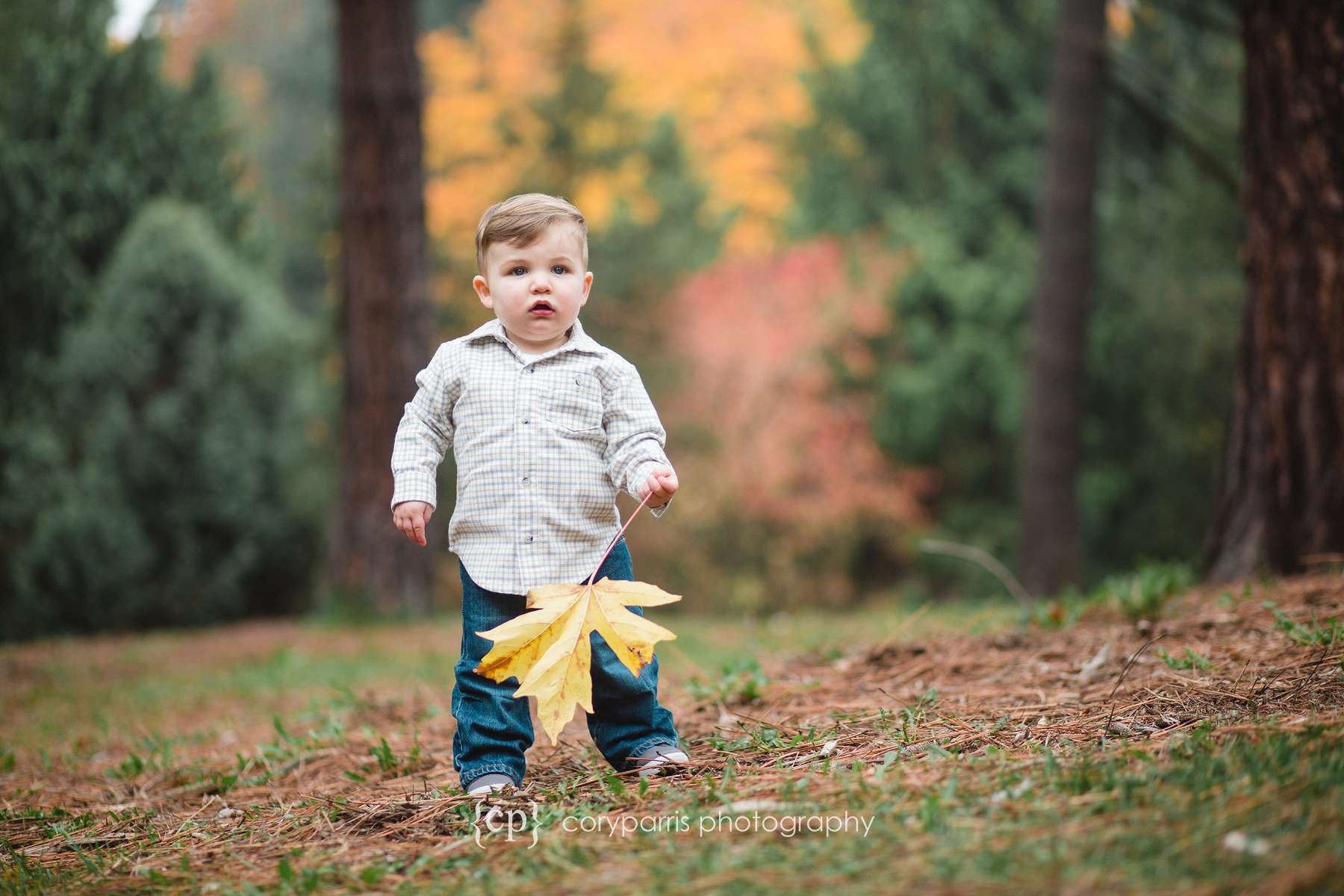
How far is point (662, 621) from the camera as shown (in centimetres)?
827

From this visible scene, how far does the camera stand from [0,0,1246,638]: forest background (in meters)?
9.80

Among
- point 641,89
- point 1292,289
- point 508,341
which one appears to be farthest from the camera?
point 641,89

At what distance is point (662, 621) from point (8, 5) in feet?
27.9

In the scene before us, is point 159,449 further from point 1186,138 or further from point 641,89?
→ point 641,89

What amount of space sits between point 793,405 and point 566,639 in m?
11.4

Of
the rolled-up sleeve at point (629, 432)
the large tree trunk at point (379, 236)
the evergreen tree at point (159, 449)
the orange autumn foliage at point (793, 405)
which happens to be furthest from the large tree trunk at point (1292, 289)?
the orange autumn foliage at point (793, 405)

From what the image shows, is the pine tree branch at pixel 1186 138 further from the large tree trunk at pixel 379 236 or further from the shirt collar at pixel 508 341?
the shirt collar at pixel 508 341

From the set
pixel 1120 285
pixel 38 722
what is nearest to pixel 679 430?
pixel 1120 285

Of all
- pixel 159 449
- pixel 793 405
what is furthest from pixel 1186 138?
pixel 159 449

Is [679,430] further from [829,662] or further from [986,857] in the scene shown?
[986,857]

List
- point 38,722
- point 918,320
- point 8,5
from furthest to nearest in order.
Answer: point 918,320 → point 8,5 → point 38,722

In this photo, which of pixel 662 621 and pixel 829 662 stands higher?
pixel 829 662

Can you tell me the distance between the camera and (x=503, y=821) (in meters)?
2.20

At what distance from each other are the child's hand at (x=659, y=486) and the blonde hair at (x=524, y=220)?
528mm
